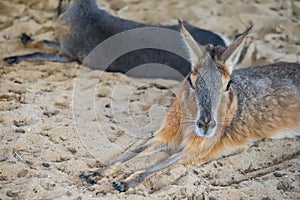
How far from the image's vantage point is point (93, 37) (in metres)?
5.21

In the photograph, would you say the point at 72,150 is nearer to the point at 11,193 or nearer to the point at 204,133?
the point at 11,193

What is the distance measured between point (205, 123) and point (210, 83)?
308 millimetres

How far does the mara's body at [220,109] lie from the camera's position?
352 centimetres

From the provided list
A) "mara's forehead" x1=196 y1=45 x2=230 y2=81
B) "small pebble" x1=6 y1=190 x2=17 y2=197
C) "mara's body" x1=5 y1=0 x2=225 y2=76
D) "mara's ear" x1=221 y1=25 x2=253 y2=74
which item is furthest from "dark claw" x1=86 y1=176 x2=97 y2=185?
"mara's body" x1=5 y1=0 x2=225 y2=76

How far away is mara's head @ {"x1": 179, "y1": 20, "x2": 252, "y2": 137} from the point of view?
3439 millimetres

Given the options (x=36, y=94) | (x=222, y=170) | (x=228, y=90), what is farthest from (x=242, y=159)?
(x=36, y=94)

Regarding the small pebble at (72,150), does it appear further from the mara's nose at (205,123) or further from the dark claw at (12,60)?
the dark claw at (12,60)

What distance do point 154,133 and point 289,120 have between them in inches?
47.0

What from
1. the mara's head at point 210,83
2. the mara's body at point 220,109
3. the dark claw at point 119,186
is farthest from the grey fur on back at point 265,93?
the dark claw at point 119,186

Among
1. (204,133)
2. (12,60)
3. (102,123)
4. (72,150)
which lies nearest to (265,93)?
(204,133)

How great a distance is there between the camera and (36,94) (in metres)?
4.45

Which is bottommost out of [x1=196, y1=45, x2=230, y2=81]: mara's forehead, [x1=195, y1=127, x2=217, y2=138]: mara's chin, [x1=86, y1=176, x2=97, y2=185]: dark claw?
[x1=86, y1=176, x2=97, y2=185]: dark claw

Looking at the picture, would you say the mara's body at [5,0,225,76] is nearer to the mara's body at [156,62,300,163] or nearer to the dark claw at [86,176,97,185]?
the mara's body at [156,62,300,163]

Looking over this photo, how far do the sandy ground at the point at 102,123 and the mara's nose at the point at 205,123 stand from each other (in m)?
0.43
